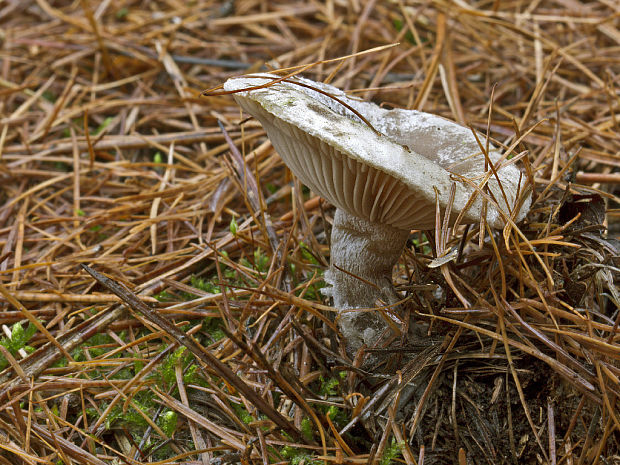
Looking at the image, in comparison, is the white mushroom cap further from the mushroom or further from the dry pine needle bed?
the dry pine needle bed

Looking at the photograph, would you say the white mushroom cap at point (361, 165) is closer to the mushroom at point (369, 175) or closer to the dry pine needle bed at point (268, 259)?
the mushroom at point (369, 175)

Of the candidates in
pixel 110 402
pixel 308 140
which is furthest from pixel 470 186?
pixel 110 402

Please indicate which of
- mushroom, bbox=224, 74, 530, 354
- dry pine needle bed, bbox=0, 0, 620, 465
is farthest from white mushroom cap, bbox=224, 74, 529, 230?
dry pine needle bed, bbox=0, 0, 620, 465

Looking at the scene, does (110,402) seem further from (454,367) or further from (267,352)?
(454,367)

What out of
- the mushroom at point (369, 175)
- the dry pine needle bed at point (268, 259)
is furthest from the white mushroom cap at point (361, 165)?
the dry pine needle bed at point (268, 259)

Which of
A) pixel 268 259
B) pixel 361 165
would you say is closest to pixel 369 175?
pixel 361 165

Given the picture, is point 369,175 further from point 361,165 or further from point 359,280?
point 359,280

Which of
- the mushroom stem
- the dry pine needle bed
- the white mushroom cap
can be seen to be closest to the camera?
the white mushroom cap
